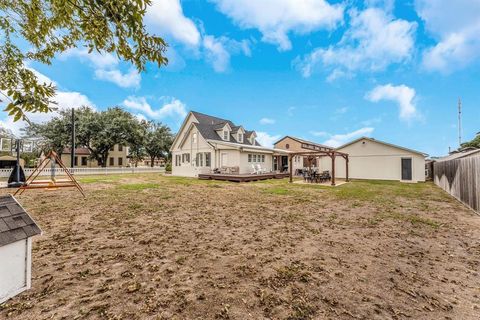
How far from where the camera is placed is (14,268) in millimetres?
2521

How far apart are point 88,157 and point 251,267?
40.8 metres

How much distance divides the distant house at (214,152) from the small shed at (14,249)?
16.3 metres

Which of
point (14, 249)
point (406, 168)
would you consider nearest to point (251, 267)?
point (14, 249)

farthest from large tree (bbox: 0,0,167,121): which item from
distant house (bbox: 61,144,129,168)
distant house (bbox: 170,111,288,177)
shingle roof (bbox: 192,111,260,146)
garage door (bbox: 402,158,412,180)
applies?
distant house (bbox: 61,144,129,168)

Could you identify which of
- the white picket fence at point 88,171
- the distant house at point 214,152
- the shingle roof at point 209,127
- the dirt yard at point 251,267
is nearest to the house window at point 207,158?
the distant house at point 214,152

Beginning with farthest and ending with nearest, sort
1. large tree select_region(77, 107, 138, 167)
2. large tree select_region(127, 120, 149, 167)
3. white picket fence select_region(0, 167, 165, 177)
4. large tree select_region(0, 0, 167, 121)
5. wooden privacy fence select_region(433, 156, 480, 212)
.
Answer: large tree select_region(127, 120, 149, 167) < large tree select_region(77, 107, 138, 167) < white picket fence select_region(0, 167, 165, 177) < wooden privacy fence select_region(433, 156, 480, 212) < large tree select_region(0, 0, 167, 121)

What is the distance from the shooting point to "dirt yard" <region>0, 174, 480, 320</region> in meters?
2.42

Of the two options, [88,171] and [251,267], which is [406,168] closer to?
[251,267]

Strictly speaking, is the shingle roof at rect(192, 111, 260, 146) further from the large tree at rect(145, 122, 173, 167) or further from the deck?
the large tree at rect(145, 122, 173, 167)

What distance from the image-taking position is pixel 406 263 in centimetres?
362

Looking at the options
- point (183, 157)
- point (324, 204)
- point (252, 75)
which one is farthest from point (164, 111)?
point (324, 204)

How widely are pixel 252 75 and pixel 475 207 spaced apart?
20.6 m

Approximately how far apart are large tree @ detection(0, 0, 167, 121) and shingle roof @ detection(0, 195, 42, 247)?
1.43 meters

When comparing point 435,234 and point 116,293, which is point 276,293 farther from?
point 435,234
